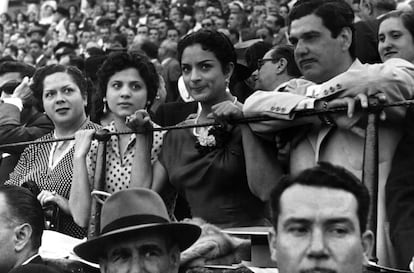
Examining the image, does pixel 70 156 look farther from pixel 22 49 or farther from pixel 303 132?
pixel 22 49

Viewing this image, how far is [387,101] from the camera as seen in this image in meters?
5.21

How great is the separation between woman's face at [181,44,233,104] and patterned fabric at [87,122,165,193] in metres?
0.38

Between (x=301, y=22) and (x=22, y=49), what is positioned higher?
(x=22, y=49)

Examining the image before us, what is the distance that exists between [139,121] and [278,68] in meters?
1.17

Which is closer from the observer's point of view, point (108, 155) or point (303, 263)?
point (303, 263)

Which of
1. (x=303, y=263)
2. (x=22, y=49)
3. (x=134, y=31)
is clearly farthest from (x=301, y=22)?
(x=22, y=49)

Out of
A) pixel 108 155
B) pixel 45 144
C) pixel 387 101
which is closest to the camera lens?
pixel 387 101

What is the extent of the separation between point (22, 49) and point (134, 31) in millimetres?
3583

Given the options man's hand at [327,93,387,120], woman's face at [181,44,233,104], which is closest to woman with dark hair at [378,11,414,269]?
man's hand at [327,93,387,120]

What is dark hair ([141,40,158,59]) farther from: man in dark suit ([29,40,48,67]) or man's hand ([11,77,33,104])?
man in dark suit ([29,40,48,67])

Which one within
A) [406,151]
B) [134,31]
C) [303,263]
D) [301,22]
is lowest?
[303,263]

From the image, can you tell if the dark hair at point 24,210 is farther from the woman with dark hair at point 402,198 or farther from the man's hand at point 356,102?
the woman with dark hair at point 402,198

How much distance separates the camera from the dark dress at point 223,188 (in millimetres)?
6043

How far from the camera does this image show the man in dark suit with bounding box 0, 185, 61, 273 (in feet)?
19.9
